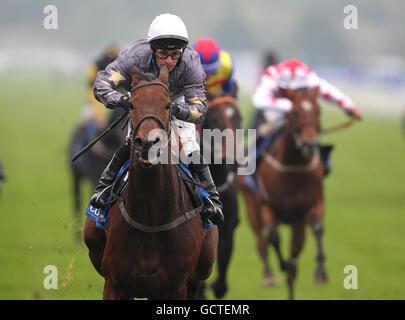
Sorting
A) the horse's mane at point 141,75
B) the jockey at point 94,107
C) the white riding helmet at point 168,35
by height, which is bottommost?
the horse's mane at point 141,75

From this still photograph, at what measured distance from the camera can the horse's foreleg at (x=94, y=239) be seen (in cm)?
554

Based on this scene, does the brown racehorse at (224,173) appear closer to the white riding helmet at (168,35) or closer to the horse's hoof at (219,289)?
the horse's hoof at (219,289)

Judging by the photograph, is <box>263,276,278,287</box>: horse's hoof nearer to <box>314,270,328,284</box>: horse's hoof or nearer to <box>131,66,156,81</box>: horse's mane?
<box>314,270,328,284</box>: horse's hoof

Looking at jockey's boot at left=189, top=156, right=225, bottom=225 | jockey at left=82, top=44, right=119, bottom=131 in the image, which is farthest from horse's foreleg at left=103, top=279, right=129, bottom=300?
jockey at left=82, top=44, right=119, bottom=131

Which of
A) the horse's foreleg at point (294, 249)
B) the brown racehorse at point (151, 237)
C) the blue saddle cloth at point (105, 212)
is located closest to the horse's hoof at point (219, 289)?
the horse's foreleg at point (294, 249)

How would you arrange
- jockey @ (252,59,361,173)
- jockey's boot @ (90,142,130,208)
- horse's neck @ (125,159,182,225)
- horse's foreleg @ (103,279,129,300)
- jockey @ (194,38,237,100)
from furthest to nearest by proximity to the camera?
jockey @ (252,59,361,173) < jockey @ (194,38,237,100) < jockey's boot @ (90,142,130,208) < horse's foreleg @ (103,279,129,300) < horse's neck @ (125,159,182,225)

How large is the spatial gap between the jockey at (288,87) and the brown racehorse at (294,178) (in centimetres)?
17

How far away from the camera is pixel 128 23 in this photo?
6869 centimetres

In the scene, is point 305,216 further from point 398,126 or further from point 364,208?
point 398,126

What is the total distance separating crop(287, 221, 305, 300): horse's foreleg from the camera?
27.3 ft

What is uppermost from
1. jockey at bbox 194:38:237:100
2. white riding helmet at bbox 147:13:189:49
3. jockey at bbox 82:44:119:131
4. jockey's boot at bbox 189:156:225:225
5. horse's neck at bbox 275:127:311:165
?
jockey at bbox 82:44:119:131

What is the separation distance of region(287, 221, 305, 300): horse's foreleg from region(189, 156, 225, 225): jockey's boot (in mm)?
2933
